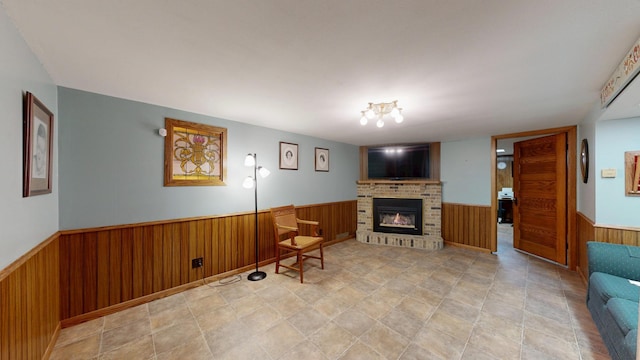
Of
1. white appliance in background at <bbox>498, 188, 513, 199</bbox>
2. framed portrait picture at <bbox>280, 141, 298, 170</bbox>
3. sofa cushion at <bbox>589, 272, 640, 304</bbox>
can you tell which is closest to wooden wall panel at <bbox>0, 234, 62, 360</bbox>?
framed portrait picture at <bbox>280, 141, 298, 170</bbox>

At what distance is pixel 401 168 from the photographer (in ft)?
15.9

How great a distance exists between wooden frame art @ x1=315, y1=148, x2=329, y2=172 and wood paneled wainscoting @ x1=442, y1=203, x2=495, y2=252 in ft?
8.73

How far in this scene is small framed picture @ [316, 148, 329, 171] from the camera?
4449mm

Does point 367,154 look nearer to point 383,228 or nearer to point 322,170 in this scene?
point 322,170

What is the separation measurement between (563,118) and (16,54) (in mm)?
5346

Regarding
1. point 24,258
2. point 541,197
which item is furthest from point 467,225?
point 24,258

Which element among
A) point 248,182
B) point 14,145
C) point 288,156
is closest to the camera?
point 14,145

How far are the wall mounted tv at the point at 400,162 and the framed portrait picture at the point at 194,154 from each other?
11.1 feet

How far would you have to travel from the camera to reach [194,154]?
282 centimetres

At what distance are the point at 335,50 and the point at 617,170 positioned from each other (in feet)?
11.3

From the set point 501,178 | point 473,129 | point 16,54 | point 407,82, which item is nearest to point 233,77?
point 16,54

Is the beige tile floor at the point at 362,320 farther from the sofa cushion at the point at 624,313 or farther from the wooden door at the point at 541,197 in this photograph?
the wooden door at the point at 541,197

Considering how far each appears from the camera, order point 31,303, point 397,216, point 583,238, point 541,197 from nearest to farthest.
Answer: point 31,303 < point 583,238 < point 541,197 < point 397,216

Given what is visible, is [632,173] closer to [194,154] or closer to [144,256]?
[194,154]
